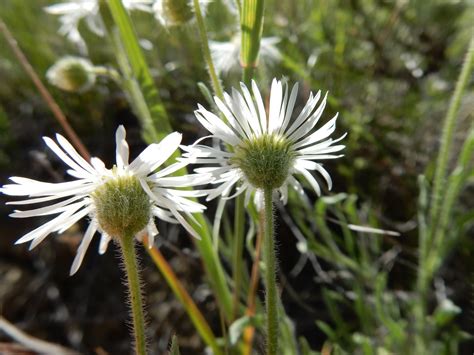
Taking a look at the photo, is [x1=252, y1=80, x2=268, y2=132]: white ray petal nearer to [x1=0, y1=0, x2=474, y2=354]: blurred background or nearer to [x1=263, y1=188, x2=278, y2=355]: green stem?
[x1=263, y1=188, x2=278, y2=355]: green stem

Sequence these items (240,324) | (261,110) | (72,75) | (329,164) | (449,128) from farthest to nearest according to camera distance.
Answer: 1. (329,164)
2. (72,75)
3. (449,128)
4. (240,324)
5. (261,110)

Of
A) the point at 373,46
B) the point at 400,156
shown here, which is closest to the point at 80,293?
the point at 400,156

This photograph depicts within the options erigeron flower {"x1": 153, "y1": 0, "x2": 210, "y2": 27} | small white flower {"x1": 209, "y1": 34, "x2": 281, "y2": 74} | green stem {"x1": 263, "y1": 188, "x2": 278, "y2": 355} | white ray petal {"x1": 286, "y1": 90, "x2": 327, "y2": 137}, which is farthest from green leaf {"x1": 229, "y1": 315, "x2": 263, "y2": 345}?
small white flower {"x1": 209, "y1": 34, "x2": 281, "y2": 74}

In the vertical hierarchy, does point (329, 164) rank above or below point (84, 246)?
above

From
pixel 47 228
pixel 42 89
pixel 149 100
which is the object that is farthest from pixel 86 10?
pixel 47 228

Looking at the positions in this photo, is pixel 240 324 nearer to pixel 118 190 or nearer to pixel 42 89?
pixel 118 190

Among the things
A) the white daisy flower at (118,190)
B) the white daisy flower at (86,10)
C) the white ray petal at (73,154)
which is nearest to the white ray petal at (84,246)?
the white daisy flower at (118,190)

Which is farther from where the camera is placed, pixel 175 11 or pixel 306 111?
pixel 175 11

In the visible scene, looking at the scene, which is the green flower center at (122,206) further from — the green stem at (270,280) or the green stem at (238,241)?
the green stem at (238,241)
